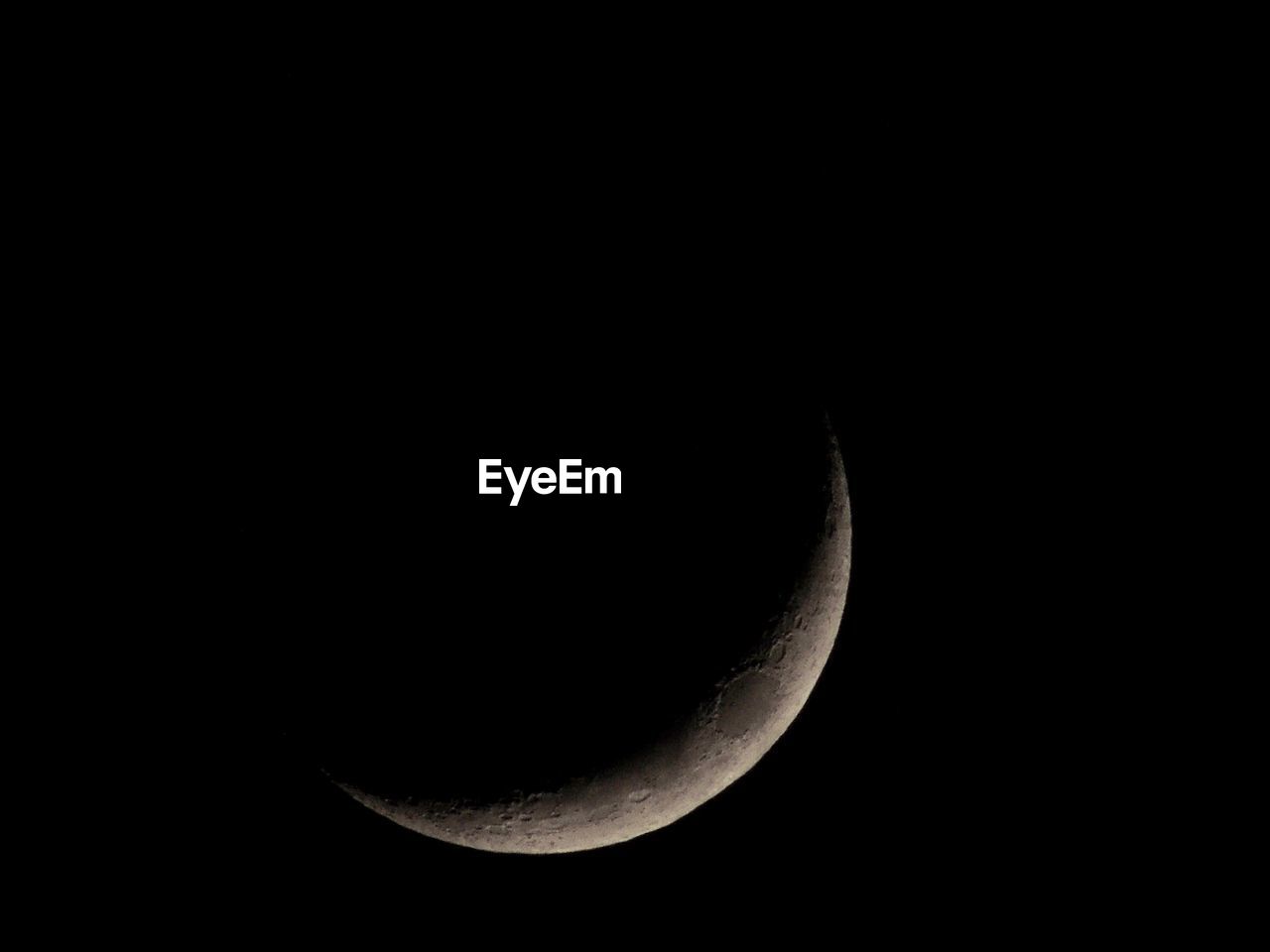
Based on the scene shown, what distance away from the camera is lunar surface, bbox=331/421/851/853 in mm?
2701

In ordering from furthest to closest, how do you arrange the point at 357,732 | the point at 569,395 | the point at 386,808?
the point at 386,808 < the point at 357,732 < the point at 569,395

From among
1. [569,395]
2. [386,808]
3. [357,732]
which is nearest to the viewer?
[569,395]

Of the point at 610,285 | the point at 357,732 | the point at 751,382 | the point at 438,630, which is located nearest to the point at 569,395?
the point at 610,285

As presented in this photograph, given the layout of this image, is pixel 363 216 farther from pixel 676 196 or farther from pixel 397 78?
pixel 676 196

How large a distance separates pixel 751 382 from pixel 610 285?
0.44 meters

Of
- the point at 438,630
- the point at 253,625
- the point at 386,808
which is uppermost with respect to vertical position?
the point at 253,625

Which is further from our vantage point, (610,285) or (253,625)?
(253,625)

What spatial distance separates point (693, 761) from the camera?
276 cm

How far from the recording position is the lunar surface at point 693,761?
2701mm

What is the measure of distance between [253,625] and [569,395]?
1091 millimetres

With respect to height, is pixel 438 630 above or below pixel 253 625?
below

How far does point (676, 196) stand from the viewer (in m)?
2.56

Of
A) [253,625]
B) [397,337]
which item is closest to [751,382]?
[397,337]

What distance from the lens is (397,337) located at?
247cm
